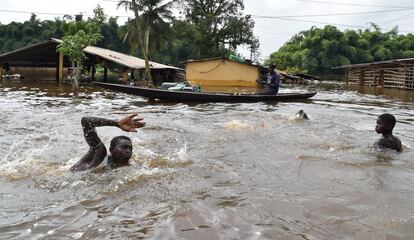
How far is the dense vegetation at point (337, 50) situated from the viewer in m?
55.4

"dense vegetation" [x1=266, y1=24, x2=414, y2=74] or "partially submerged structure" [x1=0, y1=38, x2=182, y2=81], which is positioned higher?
"dense vegetation" [x1=266, y1=24, x2=414, y2=74]

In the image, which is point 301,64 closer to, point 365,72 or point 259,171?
point 365,72

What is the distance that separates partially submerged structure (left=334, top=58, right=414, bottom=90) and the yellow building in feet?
27.9

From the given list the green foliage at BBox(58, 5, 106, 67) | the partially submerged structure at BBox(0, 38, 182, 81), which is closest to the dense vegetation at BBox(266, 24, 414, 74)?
the partially submerged structure at BBox(0, 38, 182, 81)

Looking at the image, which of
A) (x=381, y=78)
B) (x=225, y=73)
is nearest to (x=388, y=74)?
(x=381, y=78)

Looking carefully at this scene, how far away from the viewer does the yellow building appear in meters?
30.4

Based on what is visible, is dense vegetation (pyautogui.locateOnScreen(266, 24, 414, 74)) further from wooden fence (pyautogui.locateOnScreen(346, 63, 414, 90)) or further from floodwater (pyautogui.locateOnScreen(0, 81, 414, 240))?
floodwater (pyautogui.locateOnScreen(0, 81, 414, 240))

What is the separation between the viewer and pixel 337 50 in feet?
184

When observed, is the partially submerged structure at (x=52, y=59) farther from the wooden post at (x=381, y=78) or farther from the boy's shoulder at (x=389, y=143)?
the boy's shoulder at (x=389, y=143)

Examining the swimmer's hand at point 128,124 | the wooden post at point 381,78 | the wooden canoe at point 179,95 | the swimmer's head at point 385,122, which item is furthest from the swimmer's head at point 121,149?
the wooden post at point 381,78

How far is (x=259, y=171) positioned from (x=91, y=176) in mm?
2304

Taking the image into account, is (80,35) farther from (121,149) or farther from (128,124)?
(128,124)

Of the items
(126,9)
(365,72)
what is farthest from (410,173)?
(365,72)

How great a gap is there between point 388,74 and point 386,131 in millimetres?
27081
